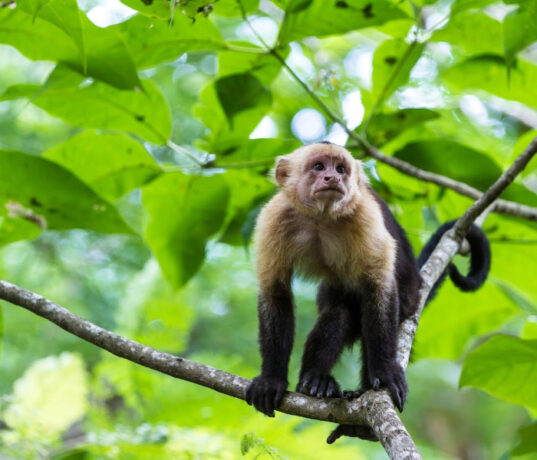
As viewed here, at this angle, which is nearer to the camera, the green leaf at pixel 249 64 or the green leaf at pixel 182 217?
the green leaf at pixel 249 64

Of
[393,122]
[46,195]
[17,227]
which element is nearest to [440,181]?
[393,122]

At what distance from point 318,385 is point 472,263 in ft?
4.68

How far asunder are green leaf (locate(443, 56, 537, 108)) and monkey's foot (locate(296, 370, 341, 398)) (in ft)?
6.03

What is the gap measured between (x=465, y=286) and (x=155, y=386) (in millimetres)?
2136

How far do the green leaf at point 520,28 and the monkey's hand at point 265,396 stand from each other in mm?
1853

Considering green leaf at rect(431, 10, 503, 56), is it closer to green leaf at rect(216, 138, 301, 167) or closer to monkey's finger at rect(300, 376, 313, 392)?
green leaf at rect(216, 138, 301, 167)

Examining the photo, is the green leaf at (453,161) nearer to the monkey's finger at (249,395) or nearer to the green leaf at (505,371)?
the green leaf at (505,371)

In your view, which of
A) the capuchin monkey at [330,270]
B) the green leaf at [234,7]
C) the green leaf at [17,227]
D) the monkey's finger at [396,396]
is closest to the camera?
the monkey's finger at [396,396]

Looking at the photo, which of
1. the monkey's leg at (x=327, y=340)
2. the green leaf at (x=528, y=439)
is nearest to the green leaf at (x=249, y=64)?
the monkey's leg at (x=327, y=340)

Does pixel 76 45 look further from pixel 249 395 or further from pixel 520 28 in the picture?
pixel 520 28

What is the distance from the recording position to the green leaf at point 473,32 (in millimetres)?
3480

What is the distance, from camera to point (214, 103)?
375cm

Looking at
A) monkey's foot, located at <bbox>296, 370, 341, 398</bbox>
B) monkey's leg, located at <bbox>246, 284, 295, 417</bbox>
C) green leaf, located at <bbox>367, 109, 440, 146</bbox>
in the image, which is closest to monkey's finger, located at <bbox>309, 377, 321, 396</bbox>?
monkey's foot, located at <bbox>296, 370, 341, 398</bbox>

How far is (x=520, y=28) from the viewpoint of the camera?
3.10m
